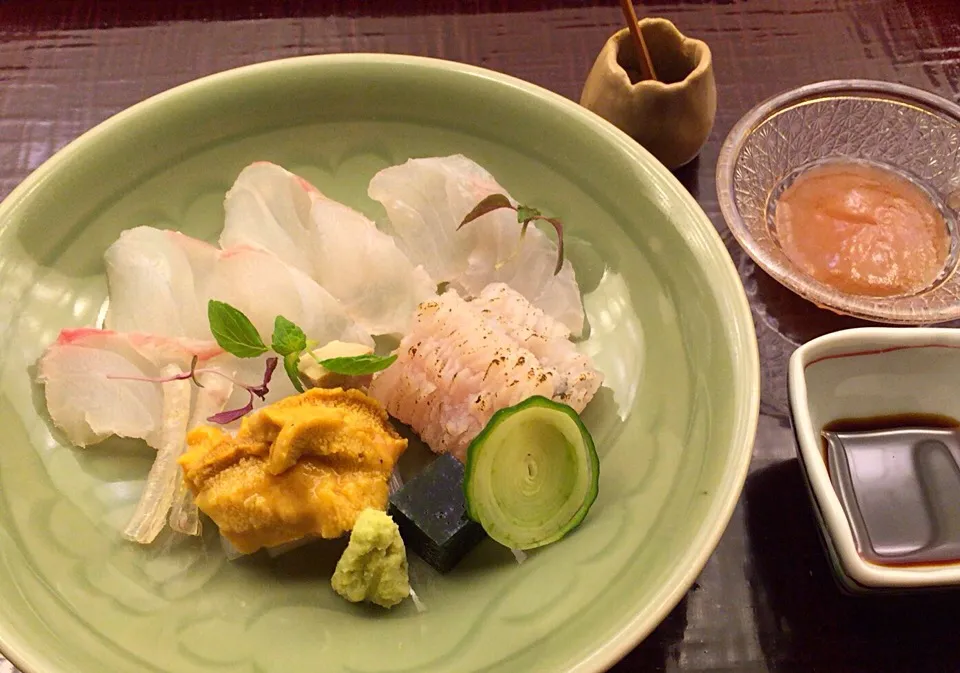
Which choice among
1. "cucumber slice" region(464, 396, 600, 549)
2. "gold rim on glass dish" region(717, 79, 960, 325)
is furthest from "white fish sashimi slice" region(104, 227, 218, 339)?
"gold rim on glass dish" region(717, 79, 960, 325)

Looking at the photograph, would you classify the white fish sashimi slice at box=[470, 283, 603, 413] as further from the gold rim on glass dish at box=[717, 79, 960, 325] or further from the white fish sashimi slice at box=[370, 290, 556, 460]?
the gold rim on glass dish at box=[717, 79, 960, 325]

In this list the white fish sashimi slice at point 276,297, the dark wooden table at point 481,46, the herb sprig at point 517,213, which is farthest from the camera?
the dark wooden table at point 481,46

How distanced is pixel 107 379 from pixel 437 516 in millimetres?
765

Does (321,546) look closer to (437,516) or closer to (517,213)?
(437,516)

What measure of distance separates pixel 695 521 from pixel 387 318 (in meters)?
0.81

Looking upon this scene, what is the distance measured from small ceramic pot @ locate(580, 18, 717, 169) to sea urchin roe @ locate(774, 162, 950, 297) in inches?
12.7

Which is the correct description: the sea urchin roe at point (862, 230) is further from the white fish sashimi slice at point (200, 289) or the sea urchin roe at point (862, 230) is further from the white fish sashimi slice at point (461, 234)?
the white fish sashimi slice at point (200, 289)

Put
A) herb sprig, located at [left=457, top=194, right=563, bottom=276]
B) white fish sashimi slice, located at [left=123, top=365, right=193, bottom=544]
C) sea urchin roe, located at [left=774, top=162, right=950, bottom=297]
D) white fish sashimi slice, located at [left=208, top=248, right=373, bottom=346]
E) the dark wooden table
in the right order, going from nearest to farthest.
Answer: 1. white fish sashimi slice, located at [left=123, top=365, right=193, bottom=544]
2. white fish sashimi slice, located at [left=208, top=248, right=373, bottom=346]
3. herb sprig, located at [left=457, top=194, right=563, bottom=276]
4. sea urchin roe, located at [left=774, top=162, right=950, bottom=297]
5. the dark wooden table

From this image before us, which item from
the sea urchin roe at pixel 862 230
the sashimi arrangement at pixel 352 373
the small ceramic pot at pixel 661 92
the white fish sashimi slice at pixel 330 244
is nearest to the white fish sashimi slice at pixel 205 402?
the sashimi arrangement at pixel 352 373

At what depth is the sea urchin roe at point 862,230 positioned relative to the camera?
206 centimetres

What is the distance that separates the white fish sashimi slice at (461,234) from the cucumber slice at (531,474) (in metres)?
0.43

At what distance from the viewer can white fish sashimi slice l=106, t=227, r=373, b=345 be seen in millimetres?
1740

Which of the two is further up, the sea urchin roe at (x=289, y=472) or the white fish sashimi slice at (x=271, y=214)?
the white fish sashimi slice at (x=271, y=214)

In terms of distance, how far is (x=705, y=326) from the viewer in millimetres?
1676
